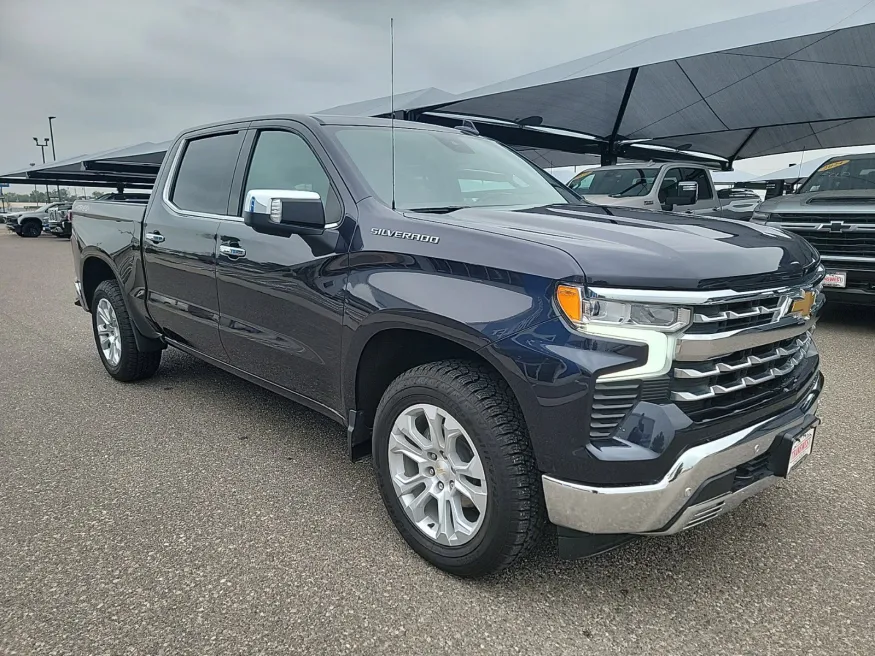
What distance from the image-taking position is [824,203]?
661 cm

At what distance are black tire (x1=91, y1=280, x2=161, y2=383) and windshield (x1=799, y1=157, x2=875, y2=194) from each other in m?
7.32

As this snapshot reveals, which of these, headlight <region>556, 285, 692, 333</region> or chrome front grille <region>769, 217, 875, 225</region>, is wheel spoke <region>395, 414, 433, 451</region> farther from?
chrome front grille <region>769, 217, 875, 225</region>

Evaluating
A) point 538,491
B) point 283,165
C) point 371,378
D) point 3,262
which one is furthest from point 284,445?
point 3,262

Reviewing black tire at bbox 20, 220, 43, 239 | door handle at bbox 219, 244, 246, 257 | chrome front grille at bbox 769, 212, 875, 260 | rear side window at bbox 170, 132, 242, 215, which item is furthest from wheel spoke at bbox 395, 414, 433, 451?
black tire at bbox 20, 220, 43, 239

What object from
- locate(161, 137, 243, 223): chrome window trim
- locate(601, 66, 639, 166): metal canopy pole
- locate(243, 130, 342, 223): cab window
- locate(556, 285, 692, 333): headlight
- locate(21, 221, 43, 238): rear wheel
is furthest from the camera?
locate(21, 221, 43, 238): rear wheel

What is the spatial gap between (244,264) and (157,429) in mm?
1380

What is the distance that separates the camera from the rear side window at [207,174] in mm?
3547

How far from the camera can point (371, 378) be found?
8.93 ft

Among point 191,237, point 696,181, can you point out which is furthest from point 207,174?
point 696,181

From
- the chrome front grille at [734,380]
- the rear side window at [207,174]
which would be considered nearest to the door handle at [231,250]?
the rear side window at [207,174]

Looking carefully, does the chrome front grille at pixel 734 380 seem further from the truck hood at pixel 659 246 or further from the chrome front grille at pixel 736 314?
the truck hood at pixel 659 246

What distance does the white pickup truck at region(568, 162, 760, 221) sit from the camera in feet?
30.3

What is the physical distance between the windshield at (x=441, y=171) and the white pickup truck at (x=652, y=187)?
5.59 m

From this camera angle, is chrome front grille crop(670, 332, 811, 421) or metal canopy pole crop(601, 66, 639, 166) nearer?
chrome front grille crop(670, 332, 811, 421)
